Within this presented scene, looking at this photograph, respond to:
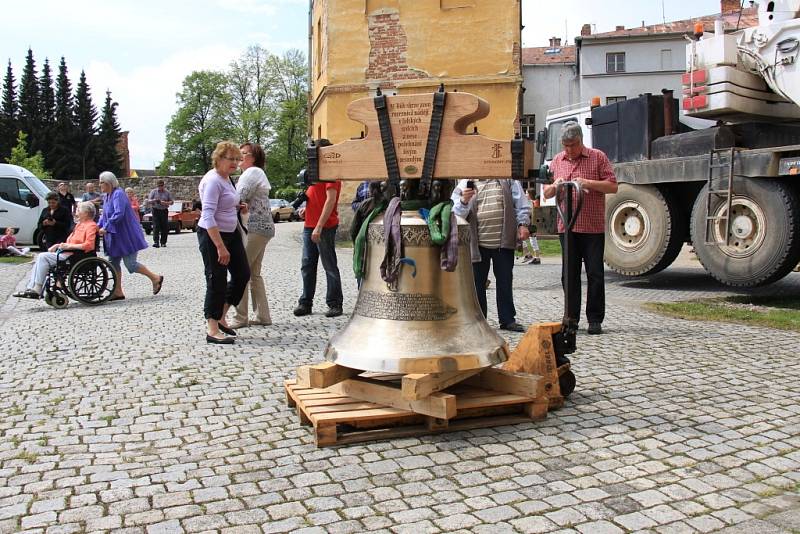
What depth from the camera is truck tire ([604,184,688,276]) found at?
36.0ft

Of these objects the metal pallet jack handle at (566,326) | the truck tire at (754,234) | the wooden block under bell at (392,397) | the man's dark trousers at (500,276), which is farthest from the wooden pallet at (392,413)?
the truck tire at (754,234)

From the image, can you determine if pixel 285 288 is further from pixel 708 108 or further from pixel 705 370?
pixel 705 370

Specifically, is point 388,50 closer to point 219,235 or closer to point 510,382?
point 219,235

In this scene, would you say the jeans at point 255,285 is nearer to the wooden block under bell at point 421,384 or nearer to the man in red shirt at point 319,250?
the man in red shirt at point 319,250

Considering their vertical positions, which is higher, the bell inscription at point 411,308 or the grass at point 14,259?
the bell inscription at point 411,308

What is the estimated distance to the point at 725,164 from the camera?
9.64 metres

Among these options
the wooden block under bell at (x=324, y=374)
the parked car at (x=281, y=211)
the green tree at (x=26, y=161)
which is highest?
the green tree at (x=26, y=161)

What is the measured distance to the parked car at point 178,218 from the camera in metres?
33.3

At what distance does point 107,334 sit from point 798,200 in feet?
24.7

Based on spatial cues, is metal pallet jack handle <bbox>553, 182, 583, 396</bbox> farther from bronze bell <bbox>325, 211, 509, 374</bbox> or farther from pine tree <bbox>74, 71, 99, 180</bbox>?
pine tree <bbox>74, 71, 99, 180</bbox>

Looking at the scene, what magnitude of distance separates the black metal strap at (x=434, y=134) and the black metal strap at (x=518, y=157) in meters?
0.43

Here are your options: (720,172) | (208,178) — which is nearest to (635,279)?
(720,172)

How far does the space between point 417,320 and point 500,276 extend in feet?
11.0

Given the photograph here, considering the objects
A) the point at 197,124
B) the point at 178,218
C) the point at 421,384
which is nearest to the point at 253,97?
the point at 197,124
